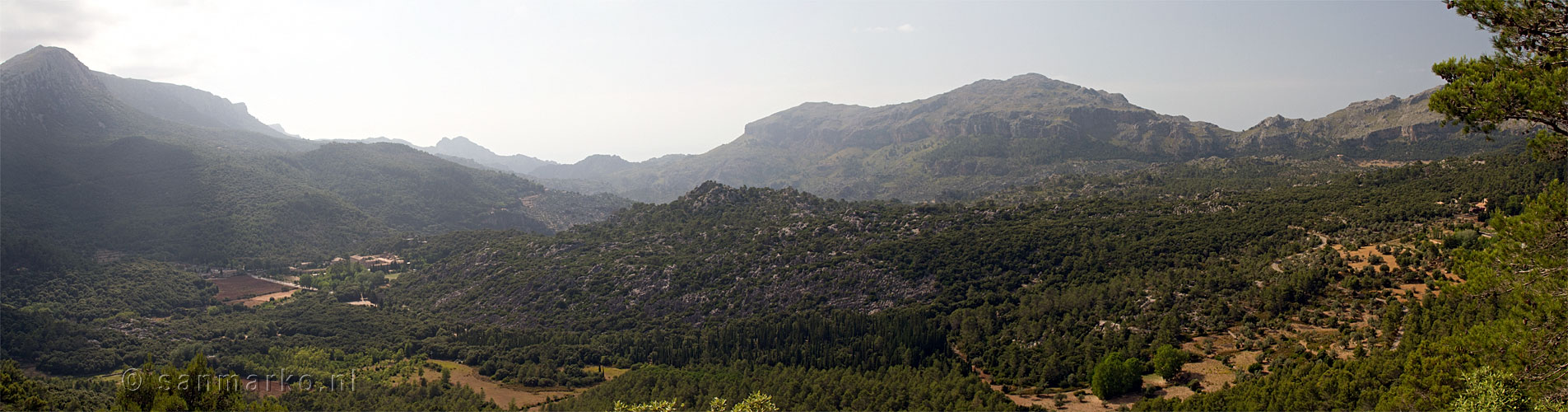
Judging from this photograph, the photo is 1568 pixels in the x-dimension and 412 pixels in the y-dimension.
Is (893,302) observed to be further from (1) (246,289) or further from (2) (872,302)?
(1) (246,289)

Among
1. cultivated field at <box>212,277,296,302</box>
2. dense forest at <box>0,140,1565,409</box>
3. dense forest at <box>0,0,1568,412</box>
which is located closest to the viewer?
dense forest at <box>0,0,1568,412</box>

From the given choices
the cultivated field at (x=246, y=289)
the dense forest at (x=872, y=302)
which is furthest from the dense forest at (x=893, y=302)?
the cultivated field at (x=246, y=289)

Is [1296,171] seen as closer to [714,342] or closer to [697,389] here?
[714,342]

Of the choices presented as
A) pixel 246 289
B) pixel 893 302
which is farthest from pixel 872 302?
pixel 246 289

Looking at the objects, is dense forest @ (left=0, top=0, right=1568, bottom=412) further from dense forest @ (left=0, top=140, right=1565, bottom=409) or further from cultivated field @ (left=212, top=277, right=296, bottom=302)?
cultivated field @ (left=212, top=277, right=296, bottom=302)

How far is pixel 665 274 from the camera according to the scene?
399 feet

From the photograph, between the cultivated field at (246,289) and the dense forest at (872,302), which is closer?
the dense forest at (872,302)

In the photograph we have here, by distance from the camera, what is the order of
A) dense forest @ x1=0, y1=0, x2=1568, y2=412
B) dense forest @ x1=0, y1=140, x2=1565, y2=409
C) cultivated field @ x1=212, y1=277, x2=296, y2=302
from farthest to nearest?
1. cultivated field @ x1=212, y1=277, x2=296, y2=302
2. dense forest @ x1=0, y1=140, x2=1565, y2=409
3. dense forest @ x1=0, y1=0, x2=1568, y2=412

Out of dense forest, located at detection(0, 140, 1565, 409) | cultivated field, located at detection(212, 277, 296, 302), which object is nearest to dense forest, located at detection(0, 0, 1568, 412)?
dense forest, located at detection(0, 140, 1565, 409)

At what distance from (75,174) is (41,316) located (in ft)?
396

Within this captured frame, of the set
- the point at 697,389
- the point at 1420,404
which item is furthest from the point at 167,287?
the point at 1420,404

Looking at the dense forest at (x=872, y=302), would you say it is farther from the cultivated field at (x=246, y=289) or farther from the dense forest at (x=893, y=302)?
the cultivated field at (x=246, y=289)

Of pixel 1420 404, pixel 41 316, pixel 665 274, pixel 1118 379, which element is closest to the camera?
pixel 1420 404

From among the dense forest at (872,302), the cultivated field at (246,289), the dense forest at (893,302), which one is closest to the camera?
the dense forest at (893,302)
